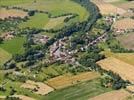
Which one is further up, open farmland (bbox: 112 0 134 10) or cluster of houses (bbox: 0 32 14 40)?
open farmland (bbox: 112 0 134 10)

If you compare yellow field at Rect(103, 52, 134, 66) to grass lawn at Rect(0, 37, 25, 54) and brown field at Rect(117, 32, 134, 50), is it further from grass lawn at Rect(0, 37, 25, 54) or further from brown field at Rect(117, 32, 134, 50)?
grass lawn at Rect(0, 37, 25, 54)

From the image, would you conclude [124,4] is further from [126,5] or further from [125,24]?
[125,24]

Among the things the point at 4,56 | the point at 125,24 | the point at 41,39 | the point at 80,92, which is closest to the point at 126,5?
the point at 125,24

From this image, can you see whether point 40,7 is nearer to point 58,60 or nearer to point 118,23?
point 118,23

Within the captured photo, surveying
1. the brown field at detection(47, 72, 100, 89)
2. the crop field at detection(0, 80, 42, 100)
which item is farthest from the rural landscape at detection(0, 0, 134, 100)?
the crop field at detection(0, 80, 42, 100)

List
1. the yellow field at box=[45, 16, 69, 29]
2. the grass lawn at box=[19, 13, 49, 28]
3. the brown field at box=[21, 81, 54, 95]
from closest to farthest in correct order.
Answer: the brown field at box=[21, 81, 54, 95]
the yellow field at box=[45, 16, 69, 29]
the grass lawn at box=[19, 13, 49, 28]

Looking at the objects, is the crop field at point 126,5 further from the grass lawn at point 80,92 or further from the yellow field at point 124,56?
the grass lawn at point 80,92

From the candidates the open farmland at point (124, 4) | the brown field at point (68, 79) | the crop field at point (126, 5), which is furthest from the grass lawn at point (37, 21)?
the brown field at point (68, 79)
